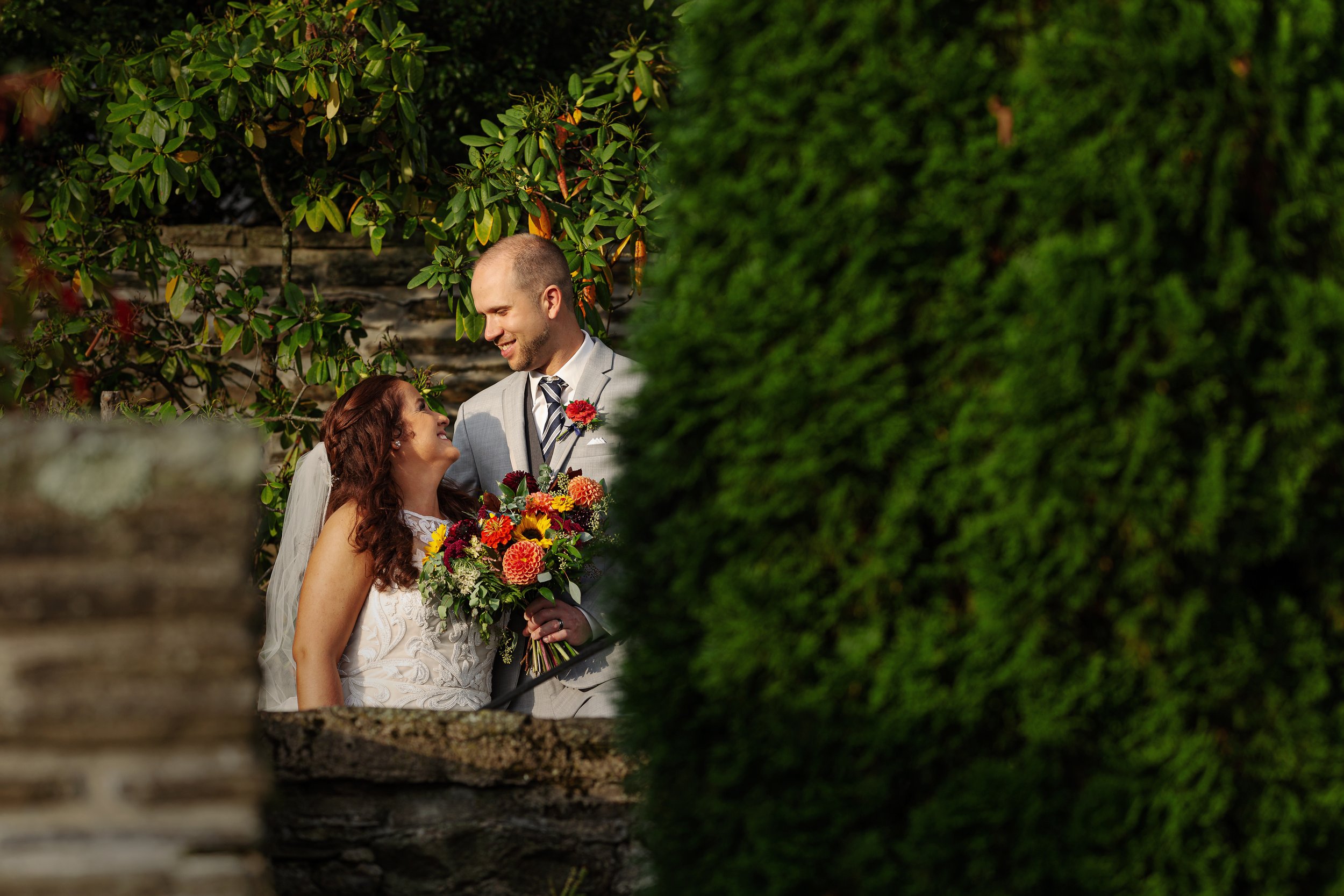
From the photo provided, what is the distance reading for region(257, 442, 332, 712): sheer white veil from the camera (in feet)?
14.7

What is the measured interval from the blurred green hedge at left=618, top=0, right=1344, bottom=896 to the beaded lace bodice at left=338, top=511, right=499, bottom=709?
222cm

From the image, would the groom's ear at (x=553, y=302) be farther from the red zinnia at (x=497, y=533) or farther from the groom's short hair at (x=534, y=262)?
the red zinnia at (x=497, y=533)

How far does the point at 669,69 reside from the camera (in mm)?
5328

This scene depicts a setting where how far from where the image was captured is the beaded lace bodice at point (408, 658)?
159 inches

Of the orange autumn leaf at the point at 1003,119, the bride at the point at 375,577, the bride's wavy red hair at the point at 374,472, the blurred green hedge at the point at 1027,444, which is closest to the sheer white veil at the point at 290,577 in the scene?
the bride at the point at 375,577

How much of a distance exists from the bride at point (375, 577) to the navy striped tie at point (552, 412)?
45 centimetres

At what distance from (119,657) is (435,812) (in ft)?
3.61

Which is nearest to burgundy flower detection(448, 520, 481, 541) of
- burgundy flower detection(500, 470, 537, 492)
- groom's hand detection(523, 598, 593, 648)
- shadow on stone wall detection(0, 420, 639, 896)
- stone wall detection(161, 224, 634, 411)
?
burgundy flower detection(500, 470, 537, 492)

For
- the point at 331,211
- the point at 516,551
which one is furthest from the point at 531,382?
the point at 331,211

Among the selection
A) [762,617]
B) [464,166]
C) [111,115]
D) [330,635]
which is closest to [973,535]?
[762,617]

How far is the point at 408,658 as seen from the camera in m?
4.09

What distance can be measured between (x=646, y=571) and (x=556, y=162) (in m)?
3.27

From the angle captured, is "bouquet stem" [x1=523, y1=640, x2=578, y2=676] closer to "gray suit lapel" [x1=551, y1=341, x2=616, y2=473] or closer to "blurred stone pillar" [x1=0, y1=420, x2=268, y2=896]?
"gray suit lapel" [x1=551, y1=341, x2=616, y2=473]

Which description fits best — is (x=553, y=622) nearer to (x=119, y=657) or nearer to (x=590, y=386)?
(x=590, y=386)
